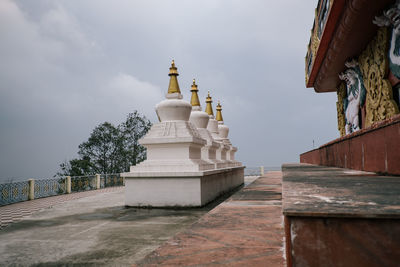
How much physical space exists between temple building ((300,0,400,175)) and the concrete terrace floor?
4.20ft

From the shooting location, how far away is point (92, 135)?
22609 mm

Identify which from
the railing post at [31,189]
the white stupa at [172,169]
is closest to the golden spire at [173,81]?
the white stupa at [172,169]

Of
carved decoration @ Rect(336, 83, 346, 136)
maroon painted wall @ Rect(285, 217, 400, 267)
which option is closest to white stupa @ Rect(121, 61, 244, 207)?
carved decoration @ Rect(336, 83, 346, 136)

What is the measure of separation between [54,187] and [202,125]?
24.4 feet

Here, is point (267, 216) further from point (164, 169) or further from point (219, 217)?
point (164, 169)

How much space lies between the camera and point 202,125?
12.8 meters

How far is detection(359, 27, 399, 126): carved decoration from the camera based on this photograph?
6043 mm

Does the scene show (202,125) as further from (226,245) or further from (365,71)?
(226,245)

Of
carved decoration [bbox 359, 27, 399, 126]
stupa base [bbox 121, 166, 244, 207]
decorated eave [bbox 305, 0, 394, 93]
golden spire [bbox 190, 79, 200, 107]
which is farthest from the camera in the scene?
golden spire [bbox 190, 79, 200, 107]

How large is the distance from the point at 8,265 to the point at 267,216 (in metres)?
3.24

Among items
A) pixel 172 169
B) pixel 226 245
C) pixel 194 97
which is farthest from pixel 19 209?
pixel 226 245

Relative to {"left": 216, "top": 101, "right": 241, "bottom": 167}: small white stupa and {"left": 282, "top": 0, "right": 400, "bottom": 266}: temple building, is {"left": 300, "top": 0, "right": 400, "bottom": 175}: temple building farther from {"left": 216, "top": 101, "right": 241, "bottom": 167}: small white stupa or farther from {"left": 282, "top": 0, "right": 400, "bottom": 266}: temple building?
{"left": 216, "top": 101, "right": 241, "bottom": 167}: small white stupa

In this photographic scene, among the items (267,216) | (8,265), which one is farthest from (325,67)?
(8,265)

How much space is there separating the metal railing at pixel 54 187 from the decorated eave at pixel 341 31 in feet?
38.5
